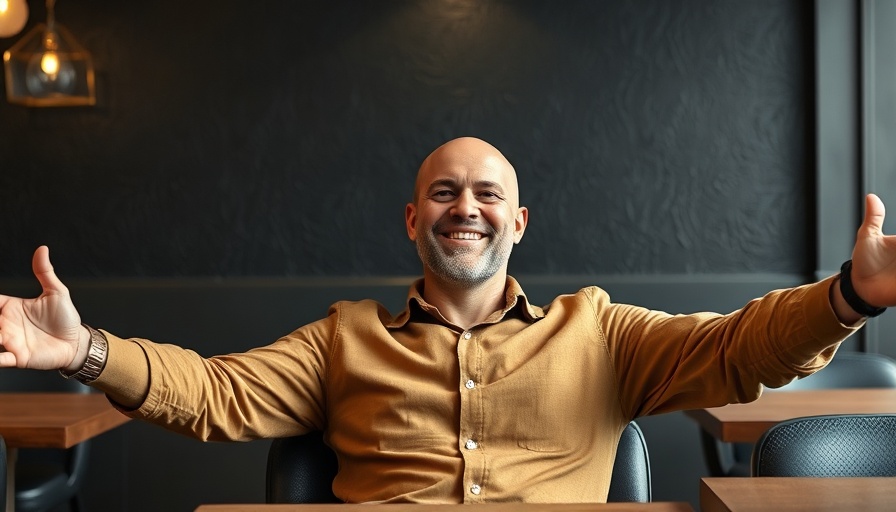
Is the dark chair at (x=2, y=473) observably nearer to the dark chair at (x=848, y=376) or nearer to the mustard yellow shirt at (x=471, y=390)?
the mustard yellow shirt at (x=471, y=390)

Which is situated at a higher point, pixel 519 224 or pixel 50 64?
pixel 50 64

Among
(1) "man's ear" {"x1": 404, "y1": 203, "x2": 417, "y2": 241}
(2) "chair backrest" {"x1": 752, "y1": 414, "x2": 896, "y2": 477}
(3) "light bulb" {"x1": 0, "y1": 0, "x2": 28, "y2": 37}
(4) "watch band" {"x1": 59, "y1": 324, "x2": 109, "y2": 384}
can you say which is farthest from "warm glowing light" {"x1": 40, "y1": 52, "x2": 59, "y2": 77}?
(2) "chair backrest" {"x1": 752, "y1": 414, "x2": 896, "y2": 477}

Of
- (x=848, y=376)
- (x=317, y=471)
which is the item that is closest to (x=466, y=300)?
(x=317, y=471)

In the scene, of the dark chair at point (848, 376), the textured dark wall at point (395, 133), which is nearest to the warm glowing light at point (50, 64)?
→ the textured dark wall at point (395, 133)

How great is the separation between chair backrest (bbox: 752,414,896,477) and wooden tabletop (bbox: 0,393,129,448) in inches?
63.8

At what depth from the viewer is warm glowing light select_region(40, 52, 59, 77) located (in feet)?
12.3

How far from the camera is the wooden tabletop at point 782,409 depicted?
2.40 metres

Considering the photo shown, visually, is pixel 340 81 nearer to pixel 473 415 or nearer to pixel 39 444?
pixel 39 444

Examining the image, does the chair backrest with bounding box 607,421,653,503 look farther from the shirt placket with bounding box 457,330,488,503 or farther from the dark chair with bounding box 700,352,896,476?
the dark chair with bounding box 700,352,896,476

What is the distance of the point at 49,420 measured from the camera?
248 centimetres

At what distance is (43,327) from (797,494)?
1118mm

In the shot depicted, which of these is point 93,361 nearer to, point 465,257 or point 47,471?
point 465,257

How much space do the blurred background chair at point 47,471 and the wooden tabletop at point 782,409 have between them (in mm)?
1930

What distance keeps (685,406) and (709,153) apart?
85.5 inches
